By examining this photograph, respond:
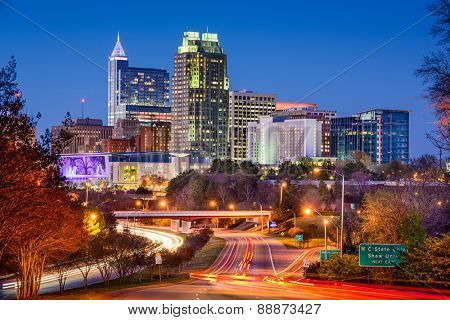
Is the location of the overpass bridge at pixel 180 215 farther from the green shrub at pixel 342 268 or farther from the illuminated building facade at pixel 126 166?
the illuminated building facade at pixel 126 166

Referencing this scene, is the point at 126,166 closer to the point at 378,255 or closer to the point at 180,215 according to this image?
the point at 180,215

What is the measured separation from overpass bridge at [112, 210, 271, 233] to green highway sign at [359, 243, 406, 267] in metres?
46.6

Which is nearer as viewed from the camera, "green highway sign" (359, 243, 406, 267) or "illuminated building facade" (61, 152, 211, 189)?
"green highway sign" (359, 243, 406, 267)

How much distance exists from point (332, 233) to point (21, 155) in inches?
1910

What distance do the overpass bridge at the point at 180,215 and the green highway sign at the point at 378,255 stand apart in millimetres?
46638

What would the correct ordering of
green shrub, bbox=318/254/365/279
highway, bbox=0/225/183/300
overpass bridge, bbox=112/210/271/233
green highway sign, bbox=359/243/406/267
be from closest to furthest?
green highway sign, bbox=359/243/406/267
green shrub, bbox=318/254/365/279
highway, bbox=0/225/183/300
overpass bridge, bbox=112/210/271/233

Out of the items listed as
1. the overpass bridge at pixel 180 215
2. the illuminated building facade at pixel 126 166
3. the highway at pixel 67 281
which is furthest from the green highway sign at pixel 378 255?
the illuminated building facade at pixel 126 166

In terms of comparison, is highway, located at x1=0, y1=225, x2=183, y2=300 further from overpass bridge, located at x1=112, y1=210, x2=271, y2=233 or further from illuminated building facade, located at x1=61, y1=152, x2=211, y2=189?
illuminated building facade, located at x1=61, y1=152, x2=211, y2=189

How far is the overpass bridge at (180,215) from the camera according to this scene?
75.4 m

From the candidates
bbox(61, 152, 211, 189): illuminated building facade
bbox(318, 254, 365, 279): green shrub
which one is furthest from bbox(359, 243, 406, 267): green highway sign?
bbox(61, 152, 211, 189): illuminated building facade

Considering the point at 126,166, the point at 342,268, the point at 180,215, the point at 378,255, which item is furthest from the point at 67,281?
the point at 126,166

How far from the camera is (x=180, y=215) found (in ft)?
263

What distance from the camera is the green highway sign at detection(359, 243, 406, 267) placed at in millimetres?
27359
